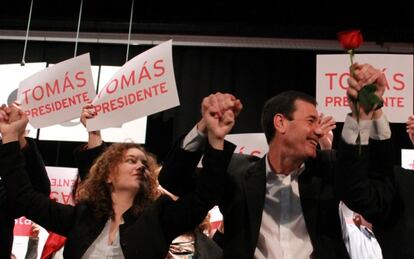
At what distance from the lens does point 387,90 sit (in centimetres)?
286

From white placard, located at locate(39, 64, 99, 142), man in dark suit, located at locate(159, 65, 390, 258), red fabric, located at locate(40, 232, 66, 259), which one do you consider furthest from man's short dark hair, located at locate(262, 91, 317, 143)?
white placard, located at locate(39, 64, 99, 142)

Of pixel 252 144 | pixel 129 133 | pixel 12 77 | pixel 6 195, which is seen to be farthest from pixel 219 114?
pixel 12 77

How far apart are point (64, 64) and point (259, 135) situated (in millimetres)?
1036

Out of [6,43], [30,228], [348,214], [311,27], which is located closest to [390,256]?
[348,214]

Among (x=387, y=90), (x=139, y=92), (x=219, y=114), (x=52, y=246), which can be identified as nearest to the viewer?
(x=219, y=114)

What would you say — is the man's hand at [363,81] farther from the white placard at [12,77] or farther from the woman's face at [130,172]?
the white placard at [12,77]

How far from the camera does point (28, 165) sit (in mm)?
2086

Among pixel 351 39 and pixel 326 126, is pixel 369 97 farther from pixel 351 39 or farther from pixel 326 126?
pixel 326 126

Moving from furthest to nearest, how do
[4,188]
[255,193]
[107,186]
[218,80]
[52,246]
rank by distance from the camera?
[218,80] → [52,246] → [107,186] → [4,188] → [255,193]

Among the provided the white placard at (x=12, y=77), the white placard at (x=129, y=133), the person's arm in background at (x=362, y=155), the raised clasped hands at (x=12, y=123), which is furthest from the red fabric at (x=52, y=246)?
the person's arm in background at (x=362, y=155)

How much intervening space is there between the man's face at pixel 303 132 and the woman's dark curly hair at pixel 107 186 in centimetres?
65

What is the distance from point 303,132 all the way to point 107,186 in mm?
865

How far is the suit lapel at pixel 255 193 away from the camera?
5.32ft

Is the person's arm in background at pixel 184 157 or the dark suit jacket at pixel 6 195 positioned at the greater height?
the person's arm in background at pixel 184 157
